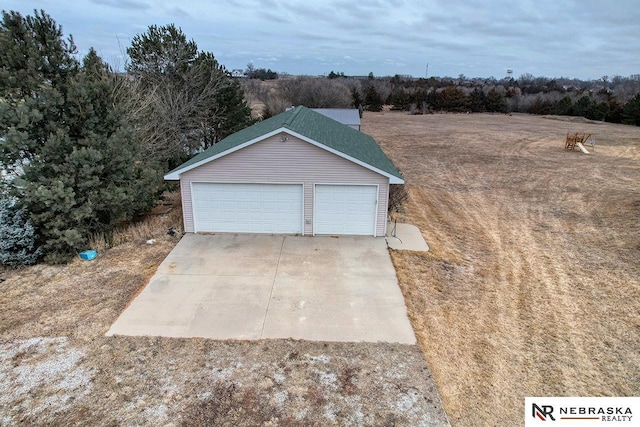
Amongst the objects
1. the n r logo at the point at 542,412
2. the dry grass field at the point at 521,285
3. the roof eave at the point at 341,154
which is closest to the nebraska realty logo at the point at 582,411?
the n r logo at the point at 542,412

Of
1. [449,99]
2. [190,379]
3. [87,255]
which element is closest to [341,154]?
[190,379]

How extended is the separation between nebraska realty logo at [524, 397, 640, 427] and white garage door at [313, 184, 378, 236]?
726 centimetres

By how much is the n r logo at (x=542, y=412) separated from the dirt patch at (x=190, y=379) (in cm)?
153

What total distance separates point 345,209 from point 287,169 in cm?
229

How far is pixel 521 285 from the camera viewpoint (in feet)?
34.4

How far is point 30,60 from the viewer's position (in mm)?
10664

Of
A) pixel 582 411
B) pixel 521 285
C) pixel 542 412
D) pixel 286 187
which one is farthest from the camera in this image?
pixel 286 187

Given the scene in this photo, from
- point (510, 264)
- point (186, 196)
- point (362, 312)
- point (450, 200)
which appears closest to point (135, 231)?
point (186, 196)

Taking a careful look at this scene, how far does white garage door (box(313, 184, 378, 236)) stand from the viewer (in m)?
12.7

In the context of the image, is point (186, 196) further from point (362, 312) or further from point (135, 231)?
point (362, 312)

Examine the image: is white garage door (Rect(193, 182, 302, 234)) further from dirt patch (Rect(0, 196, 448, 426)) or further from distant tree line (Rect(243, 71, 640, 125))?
distant tree line (Rect(243, 71, 640, 125))

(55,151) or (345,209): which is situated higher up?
(55,151)

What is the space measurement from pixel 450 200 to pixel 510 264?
7.10 meters

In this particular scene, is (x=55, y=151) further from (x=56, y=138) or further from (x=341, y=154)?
(x=341, y=154)
